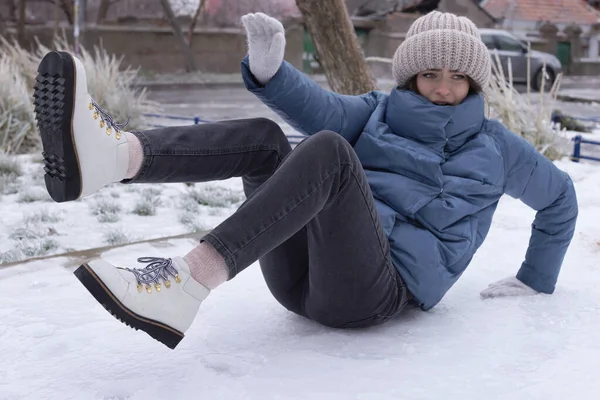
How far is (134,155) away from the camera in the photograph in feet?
5.57

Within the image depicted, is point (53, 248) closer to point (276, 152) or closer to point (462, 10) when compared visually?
point (276, 152)

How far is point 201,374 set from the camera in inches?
64.9

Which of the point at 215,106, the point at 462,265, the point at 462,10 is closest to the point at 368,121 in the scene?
the point at 462,265

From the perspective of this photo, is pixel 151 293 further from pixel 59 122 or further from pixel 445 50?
pixel 445 50

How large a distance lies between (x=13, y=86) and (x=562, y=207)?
4949mm

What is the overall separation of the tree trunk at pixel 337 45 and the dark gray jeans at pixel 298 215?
3.05 metres

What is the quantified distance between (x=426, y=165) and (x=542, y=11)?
26.3 metres

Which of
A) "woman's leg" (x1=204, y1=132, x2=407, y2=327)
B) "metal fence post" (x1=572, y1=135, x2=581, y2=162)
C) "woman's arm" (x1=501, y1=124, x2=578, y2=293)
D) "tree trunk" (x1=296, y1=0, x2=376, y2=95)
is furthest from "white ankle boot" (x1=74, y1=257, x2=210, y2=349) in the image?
"metal fence post" (x1=572, y1=135, x2=581, y2=162)

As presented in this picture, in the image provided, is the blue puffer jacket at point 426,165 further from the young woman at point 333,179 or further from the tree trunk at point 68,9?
the tree trunk at point 68,9

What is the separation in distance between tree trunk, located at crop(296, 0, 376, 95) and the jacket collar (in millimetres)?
2857

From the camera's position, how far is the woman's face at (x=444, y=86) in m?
1.99

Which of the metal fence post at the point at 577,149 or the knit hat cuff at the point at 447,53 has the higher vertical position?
the knit hat cuff at the point at 447,53

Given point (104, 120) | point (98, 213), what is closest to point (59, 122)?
point (104, 120)

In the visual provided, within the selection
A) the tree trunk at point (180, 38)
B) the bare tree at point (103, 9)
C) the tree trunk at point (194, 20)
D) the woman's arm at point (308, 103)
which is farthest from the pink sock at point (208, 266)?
the tree trunk at point (194, 20)
